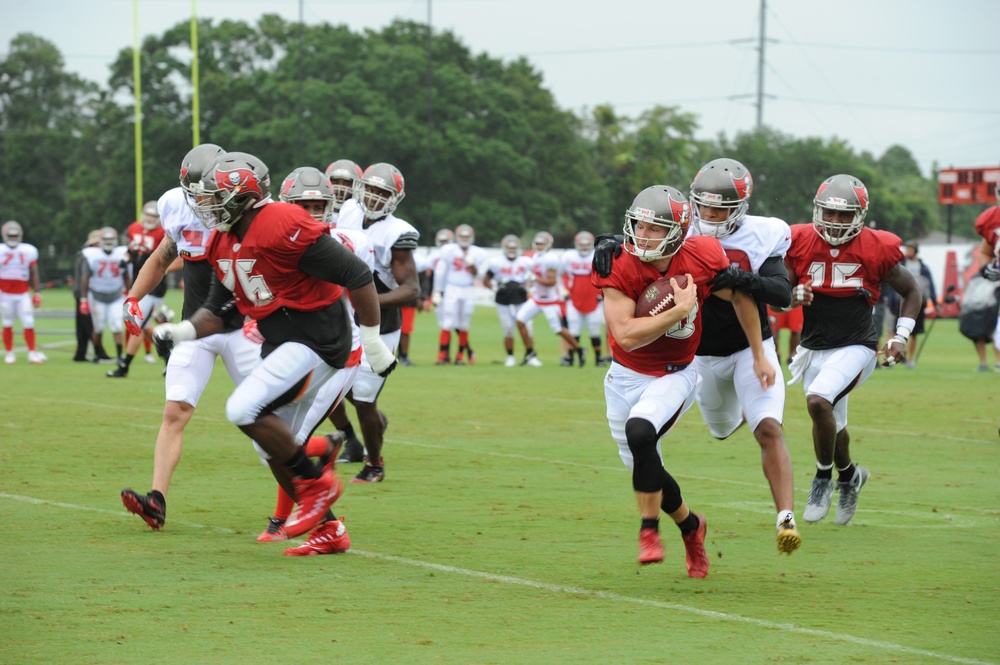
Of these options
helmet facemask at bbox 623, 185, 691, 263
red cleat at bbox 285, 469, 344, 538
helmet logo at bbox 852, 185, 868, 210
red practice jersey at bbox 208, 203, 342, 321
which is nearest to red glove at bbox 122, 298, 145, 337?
red practice jersey at bbox 208, 203, 342, 321

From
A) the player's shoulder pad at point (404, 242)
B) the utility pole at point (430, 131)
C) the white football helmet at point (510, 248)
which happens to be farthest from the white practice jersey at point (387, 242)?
the utility pole at point (430, 131)

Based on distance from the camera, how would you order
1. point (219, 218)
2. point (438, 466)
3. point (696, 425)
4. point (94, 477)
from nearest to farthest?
point (219, 218) < point (94, 477) < point (438, 466) < point (696, 425)

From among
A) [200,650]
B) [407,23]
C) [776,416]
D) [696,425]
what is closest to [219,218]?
[200,650]

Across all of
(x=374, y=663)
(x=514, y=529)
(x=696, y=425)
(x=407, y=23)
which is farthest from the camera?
(x=407, y=23)

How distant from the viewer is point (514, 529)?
Result: 7570 millimetres

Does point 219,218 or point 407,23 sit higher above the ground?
point 407,23

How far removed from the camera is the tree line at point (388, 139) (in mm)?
57031

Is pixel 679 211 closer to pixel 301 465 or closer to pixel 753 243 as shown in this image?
pixel 753 243

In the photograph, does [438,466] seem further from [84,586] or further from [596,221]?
[596,221]

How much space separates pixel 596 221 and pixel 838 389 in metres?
57.6

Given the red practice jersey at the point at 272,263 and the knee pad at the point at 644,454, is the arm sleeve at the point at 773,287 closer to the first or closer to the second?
the knee pad at the point at 644,454

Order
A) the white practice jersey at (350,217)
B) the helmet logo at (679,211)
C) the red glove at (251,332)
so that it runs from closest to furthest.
Answer: the helmet logo at (679,211), the red glove at (251,332), the white practice jersey at (350,217)

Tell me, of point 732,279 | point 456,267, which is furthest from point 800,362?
point 456,267

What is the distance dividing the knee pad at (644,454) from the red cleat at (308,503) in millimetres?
1706
